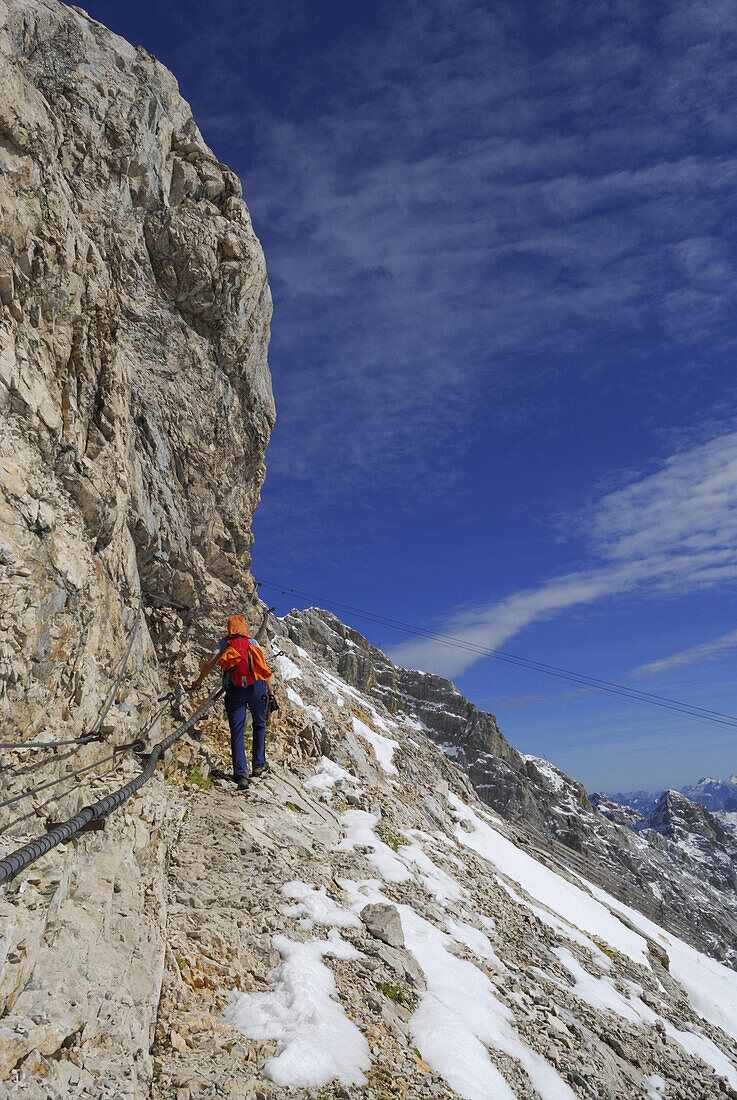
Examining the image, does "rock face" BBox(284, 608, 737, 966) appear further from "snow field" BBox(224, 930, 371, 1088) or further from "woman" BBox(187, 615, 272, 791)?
"snow field" BBox(224, 930, 371, 1088)

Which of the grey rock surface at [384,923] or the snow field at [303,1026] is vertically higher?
the grey rock surface at [384,923]

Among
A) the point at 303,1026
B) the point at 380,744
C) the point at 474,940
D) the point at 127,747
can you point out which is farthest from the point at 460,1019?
the point at 380,744

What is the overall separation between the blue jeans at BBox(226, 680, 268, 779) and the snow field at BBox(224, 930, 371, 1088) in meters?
3.80

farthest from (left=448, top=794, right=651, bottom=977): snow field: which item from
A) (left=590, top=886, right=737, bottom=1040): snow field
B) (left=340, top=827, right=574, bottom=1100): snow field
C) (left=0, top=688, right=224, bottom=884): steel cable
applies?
(left=0, top=688, right=224, bottom=884): steel cable

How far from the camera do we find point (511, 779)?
10544 cm

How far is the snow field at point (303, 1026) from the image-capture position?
5059 mm

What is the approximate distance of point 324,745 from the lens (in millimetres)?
14836

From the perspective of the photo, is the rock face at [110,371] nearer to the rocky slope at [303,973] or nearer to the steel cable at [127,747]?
the steel cable at [127,747]

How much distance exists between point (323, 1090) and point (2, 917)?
3.06 meters

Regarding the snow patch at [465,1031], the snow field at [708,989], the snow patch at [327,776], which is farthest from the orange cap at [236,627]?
the snow field at [708,989]

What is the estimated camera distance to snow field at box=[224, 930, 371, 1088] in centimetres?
506

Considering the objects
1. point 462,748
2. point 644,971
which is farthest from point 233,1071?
point 462,748

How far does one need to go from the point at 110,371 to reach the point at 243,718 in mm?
6014

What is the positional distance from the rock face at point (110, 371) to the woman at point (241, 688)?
1.15 metres
